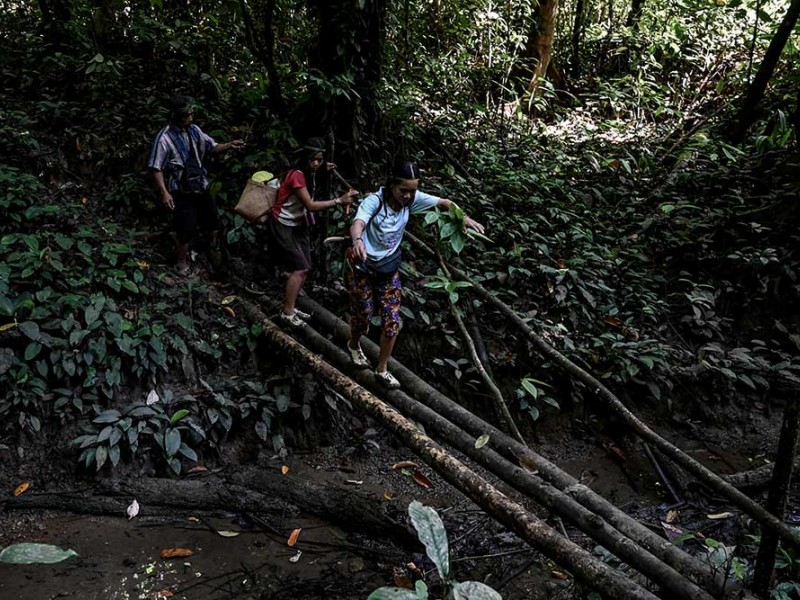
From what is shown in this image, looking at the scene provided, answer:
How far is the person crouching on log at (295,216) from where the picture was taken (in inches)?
224

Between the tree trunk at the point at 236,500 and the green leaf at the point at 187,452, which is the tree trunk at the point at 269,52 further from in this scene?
the tree trunk at the point at 236,500

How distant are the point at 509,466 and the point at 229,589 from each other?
7.41ft

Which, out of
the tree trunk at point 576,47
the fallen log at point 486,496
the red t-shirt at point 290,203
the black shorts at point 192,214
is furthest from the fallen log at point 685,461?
the tree trunk at point 576,47

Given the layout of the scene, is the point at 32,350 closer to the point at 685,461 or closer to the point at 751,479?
the point at 685,461

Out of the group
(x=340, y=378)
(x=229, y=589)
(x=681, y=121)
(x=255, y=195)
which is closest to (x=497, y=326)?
(x=340, y=378)

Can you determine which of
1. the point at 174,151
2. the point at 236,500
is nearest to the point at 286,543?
the point at 236,500

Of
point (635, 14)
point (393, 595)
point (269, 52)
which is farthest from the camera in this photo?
point (635, 14)

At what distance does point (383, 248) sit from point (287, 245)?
1.41 m

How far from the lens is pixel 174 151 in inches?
241

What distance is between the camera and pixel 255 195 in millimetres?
5848

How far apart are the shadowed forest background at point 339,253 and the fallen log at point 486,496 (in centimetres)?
78

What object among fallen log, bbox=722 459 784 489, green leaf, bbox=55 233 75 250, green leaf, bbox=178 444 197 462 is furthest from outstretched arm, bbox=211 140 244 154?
fallen log, bbox=722 459 784 489

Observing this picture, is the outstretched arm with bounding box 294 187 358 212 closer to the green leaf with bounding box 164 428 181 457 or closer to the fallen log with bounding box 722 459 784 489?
the green leaf with bounding box 164 428 181 457

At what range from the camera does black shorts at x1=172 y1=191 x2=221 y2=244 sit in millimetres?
6355
